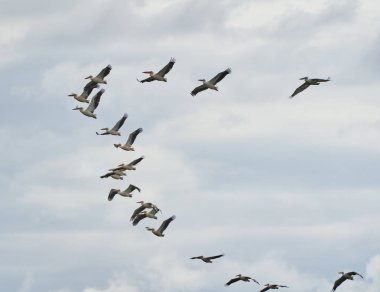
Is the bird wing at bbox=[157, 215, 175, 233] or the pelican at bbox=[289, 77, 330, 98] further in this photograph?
the bird wing at bbox=[157, 215, 175, 233]

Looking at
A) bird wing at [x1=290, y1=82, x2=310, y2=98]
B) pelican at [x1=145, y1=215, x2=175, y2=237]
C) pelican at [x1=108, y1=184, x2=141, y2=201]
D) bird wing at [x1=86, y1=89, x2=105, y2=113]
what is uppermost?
bird wing at [x1=86, y1=89, x2=105, y2=113]

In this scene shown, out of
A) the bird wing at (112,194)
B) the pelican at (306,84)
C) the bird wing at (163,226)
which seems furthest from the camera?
the bird wing at (112,194)

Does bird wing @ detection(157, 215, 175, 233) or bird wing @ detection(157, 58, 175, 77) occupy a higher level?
bird wing @ detection(157, 58, 175, 77)

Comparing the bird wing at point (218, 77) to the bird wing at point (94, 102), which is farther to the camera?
the bird wing at point (94, 102)

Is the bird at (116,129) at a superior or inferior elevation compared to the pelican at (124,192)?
superior

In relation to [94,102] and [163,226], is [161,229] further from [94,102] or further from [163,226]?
[94,102]

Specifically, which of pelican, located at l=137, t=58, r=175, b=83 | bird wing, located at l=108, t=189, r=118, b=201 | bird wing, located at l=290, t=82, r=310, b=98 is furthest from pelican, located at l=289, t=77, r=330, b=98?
bird wing, located at l=108, t=189, r=118, b=201

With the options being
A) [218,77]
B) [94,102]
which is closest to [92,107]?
[94,102]

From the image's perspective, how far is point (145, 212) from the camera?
13775 centimetres

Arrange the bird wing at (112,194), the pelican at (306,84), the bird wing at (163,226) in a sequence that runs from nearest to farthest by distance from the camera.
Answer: the pelican at (306,84)
the bird wing at (163,226)
the bird wing at (112,194)

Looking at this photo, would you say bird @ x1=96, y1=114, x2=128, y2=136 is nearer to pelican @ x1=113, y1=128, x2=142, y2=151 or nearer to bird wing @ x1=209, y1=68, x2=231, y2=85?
pelican @ x1=113, y1=128, x2=142, y2=151

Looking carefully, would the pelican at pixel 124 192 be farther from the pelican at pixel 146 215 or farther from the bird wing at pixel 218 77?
the bird wing at pixel 218 77

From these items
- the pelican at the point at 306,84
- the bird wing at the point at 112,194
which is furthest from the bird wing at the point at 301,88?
the bird wing at the point at 112,194

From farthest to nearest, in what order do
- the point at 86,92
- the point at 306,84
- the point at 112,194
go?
1. the point at 112,194
2. the point at 86,92
3. the point at 306,84
